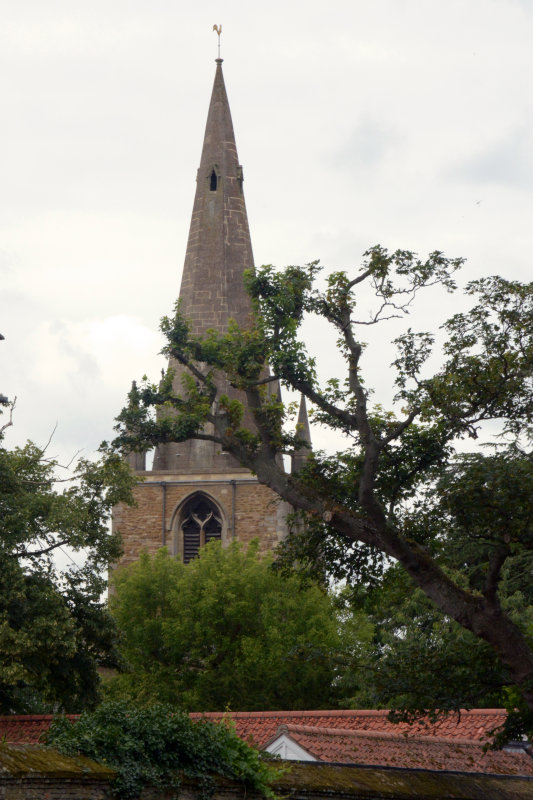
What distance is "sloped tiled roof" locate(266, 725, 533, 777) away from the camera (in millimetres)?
20047

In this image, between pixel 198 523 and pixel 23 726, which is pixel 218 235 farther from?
pixel 23 726

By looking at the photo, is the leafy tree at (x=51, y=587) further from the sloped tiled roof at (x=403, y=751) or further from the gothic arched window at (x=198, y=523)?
the gothic arched window at (x=198, y=523)

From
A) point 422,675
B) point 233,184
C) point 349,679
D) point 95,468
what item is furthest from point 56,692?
point 233,184

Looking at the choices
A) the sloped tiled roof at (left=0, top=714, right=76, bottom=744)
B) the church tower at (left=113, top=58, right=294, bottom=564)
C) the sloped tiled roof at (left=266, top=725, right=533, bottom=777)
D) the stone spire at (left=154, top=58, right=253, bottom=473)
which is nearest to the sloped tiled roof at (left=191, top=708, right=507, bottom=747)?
the sloped tiled roof at (left=266, top=725, right=533, bottom=777)

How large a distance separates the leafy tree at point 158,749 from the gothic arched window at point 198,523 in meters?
39.6

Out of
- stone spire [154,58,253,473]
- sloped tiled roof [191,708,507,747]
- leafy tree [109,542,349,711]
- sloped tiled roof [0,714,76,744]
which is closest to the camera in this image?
sloped tiled roof [0,714,76,744]

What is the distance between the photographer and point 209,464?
178ft

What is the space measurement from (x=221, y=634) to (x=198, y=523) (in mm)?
10951

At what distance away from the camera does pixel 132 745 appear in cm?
1280

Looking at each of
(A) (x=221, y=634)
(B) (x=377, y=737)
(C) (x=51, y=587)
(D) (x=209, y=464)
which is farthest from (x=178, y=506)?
(B) (x=377, y=737)

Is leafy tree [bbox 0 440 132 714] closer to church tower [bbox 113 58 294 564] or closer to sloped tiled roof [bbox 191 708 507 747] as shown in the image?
sloped tiled roof [bbox 191 708 507 747]

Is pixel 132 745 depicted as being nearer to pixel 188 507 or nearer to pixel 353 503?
pixel 353 503

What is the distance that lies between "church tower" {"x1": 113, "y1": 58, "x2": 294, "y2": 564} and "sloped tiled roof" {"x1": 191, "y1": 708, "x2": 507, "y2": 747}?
2565 centimetres

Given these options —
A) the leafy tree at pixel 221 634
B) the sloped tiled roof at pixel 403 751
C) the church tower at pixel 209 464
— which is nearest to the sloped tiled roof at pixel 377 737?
the sloped tiled roof at pixel 403 751
